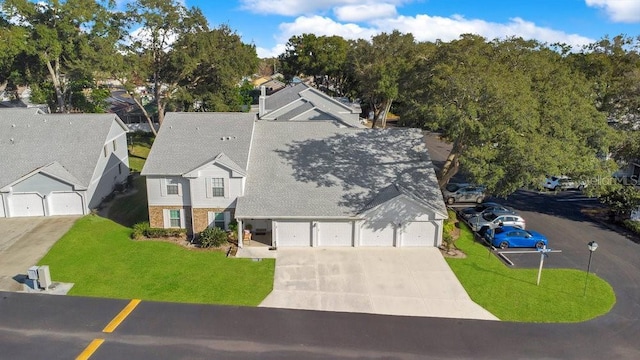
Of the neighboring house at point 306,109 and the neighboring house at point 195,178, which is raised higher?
the neighboring house at point 306,109

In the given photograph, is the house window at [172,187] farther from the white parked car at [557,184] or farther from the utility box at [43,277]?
the white parked car at [557,184]

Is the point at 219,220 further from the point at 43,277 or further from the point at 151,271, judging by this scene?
the point at 43,277

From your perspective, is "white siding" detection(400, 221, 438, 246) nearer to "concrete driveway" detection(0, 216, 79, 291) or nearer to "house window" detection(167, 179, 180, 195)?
"house window" detection(167, 179, 180, 195)

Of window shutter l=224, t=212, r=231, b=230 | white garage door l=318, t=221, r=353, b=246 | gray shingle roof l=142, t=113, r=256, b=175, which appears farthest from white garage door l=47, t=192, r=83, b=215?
white garage door l=318, t=221, r=353, b=246

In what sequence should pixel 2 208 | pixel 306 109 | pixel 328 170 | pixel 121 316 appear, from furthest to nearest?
pixel 306 109
pixel 2 208
pixel 328 170
pixel 121 316

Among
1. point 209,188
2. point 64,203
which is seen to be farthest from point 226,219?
point 64,203

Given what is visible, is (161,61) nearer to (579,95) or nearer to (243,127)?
(243,127)

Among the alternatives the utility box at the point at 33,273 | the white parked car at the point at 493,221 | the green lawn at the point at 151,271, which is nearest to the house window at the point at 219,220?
the green lawn at the point at 151,271
